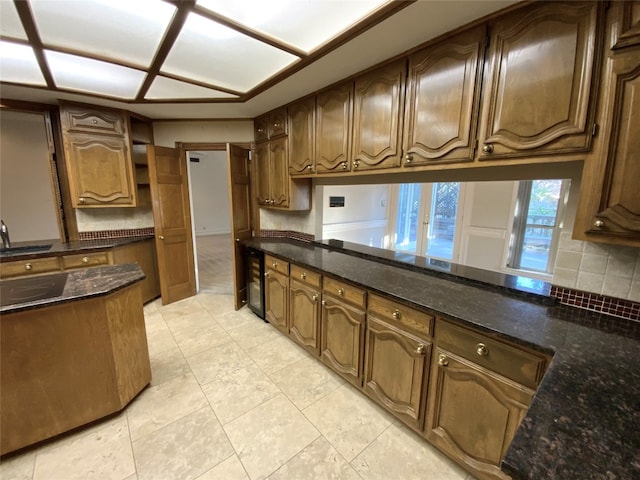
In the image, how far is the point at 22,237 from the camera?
3773 millimetres

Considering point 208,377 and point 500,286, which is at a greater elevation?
point 500,286

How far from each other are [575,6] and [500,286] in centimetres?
138

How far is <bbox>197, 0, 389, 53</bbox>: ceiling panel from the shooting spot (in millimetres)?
1275

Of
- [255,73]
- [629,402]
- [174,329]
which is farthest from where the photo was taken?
[174,329]

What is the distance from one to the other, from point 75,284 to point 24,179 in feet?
11.4

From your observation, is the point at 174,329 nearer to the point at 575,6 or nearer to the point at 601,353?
the point at 601,353

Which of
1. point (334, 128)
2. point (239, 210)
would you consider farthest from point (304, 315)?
point (334, 128)

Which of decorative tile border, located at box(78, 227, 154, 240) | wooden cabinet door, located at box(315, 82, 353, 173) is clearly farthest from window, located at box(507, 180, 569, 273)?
decorative tile border, located at box(78, 227, 154, 240)

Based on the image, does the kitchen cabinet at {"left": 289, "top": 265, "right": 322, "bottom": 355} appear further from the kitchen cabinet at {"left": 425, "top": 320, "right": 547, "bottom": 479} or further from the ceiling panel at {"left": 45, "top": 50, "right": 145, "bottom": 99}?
the ceiling panel at {"left": 45, "top": 50, "right": 145, "bottom": 99}

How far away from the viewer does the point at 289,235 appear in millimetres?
3340

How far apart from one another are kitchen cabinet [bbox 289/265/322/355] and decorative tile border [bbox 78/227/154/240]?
2.31 m

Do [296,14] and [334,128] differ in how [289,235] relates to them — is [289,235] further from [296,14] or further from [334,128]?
[296,14]

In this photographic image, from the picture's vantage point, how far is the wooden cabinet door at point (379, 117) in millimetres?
1763

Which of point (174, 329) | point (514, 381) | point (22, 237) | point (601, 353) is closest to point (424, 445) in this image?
point (514, 381)
